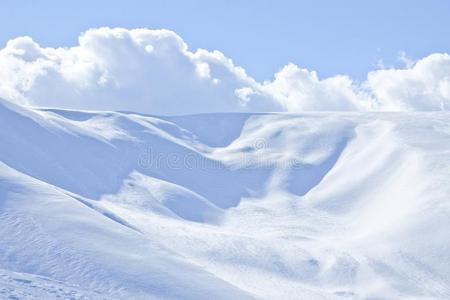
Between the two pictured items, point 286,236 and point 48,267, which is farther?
point 286,236

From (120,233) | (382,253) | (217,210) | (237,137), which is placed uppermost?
(237,137)

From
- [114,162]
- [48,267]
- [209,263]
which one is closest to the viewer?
[48,267]

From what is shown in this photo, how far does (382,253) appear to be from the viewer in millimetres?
98562

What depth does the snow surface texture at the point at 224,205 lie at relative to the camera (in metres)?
71.6

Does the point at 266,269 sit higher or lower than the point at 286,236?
lower

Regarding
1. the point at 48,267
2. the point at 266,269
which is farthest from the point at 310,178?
the point at 48,267

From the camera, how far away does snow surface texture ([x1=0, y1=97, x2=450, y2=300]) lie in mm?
71562

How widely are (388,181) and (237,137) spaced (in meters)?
44.5

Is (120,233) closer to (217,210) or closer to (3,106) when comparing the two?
(217,210)

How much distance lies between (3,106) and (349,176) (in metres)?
55.6

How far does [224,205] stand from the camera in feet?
415

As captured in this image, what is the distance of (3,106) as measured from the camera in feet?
427

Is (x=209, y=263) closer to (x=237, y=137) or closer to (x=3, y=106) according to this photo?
(x=3, y=106)

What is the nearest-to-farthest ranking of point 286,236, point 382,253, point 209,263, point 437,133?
point 209,263, point 382,253, point 286,236, point 437,133
